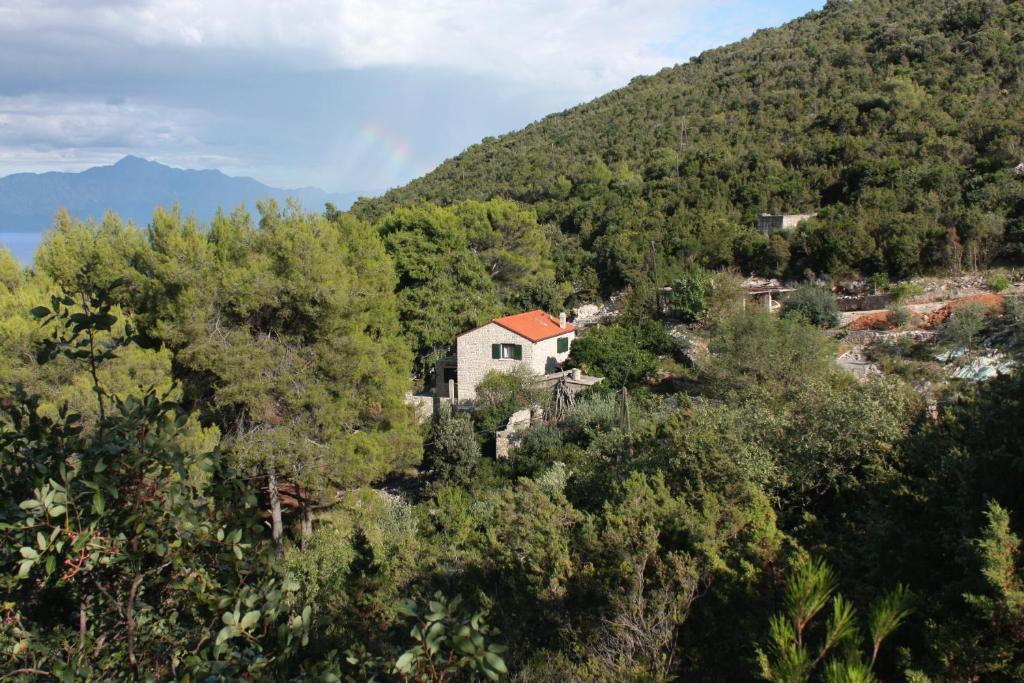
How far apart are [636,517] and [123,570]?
488cm

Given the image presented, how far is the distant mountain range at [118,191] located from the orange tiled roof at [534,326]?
2217 centimetres

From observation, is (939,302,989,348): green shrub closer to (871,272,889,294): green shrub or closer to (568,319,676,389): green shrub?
(871,272,889,294): green shrub

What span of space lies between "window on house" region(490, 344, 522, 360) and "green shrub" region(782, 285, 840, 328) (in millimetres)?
8022

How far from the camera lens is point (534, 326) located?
21172 millimetres

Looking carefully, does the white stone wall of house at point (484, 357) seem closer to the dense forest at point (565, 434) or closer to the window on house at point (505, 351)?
the window on house at point (505, 351)

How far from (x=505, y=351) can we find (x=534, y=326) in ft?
4.95

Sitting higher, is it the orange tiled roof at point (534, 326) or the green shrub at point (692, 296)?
the green shrub at point (692, 296)

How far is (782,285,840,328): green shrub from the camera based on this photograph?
2069 cm

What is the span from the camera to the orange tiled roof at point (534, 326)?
2014 centimetres

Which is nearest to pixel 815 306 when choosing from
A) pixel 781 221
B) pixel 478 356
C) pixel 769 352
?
pixel 769 352

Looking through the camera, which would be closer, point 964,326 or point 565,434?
point 565,434

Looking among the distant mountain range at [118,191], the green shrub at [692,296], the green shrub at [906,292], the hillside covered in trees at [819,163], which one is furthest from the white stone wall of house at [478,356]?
the distant mountain range at [118,191]

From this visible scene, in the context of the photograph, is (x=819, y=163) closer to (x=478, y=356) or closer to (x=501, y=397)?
(x=478, y=356)

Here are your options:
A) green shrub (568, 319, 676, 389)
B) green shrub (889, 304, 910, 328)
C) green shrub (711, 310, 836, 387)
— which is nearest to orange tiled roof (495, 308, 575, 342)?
green shrub (568, 319, 676, 389)
